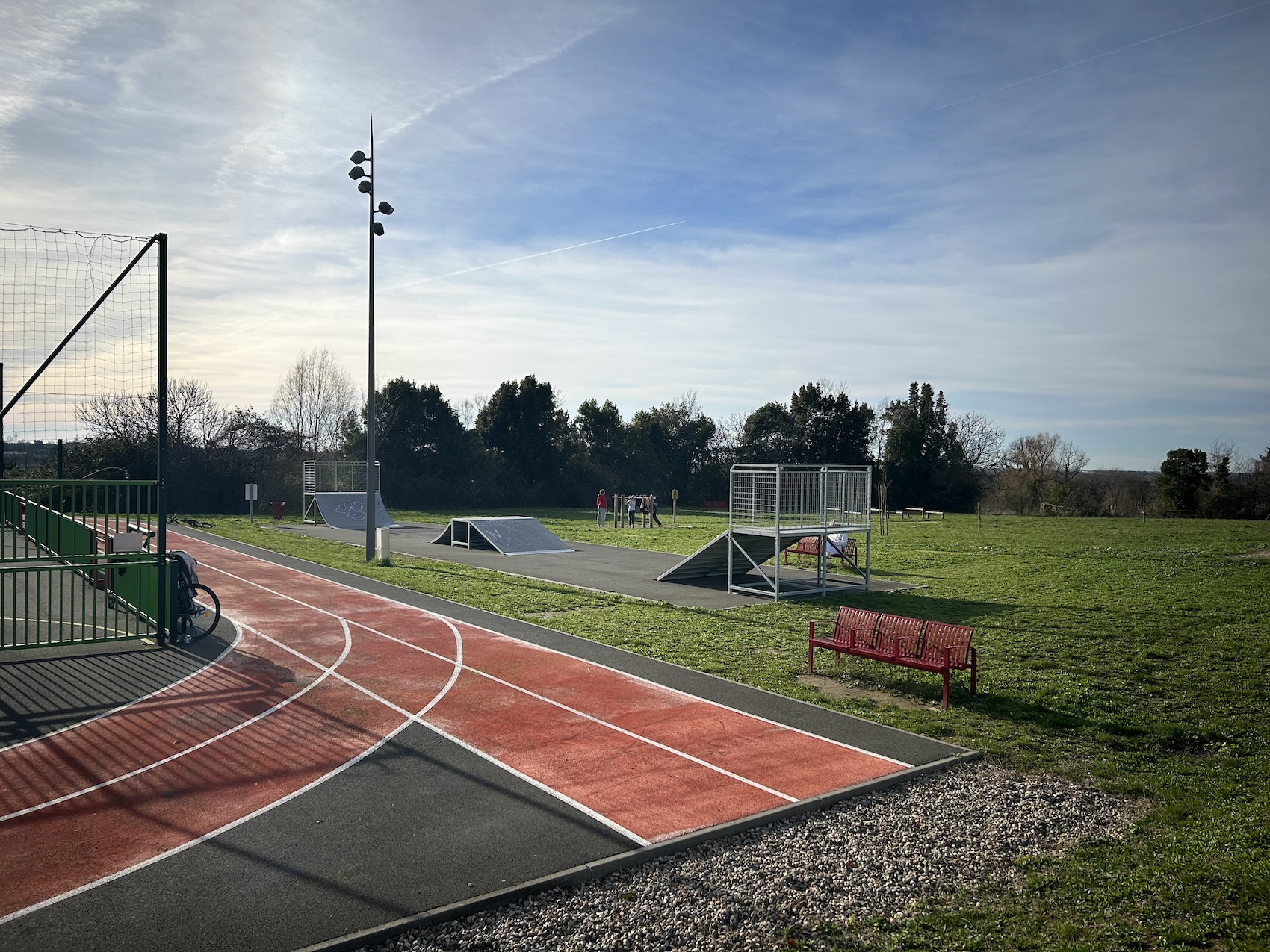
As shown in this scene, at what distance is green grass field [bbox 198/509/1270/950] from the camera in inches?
218

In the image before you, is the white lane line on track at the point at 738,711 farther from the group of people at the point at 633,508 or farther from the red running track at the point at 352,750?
the group of people at the point at 633,508

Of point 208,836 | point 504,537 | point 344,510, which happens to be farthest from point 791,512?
point 344,510

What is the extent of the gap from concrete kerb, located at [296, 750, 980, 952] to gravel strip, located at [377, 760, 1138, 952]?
0.06 meters

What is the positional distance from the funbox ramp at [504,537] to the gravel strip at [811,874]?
72.5ft

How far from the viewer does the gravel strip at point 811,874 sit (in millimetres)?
5402

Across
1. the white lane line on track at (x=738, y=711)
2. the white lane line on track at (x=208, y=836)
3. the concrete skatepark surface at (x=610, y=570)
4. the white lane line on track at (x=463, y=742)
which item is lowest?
the white lane line on track at (x=208, y=836)

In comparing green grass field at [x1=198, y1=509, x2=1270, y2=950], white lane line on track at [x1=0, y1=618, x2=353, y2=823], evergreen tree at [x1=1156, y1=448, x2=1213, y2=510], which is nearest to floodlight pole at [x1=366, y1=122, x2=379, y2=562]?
green grass field at [x1=198, y1=509, x2=1270, y2=950]

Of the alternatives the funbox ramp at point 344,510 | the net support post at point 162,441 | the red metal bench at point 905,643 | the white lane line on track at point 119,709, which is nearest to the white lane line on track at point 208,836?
the white lane line on track at point 119,709

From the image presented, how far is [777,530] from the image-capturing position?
58.9 ft

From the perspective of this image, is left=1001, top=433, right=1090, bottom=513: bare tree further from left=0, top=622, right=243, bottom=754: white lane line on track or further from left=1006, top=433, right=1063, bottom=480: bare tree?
left=0, top=622, right=243, bottom=754: white lane line on track

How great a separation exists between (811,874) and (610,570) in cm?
1812

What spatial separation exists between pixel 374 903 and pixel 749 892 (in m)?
2.55

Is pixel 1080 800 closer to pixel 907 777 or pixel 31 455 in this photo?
pixel 907 777

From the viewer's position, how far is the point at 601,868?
6.25 metres
